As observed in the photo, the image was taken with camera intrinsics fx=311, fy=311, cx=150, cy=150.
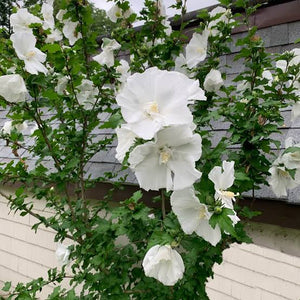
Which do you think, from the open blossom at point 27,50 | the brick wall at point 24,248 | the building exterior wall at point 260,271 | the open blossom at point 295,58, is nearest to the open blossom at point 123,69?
the open blossom at point 27,50

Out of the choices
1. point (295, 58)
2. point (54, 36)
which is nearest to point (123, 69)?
point (54, 36)

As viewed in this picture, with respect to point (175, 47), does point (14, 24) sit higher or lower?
lower

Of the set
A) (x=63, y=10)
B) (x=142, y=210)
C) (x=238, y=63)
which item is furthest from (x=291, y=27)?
(x=142, y=210)

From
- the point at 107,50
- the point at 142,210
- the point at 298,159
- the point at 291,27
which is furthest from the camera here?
the point at 291,27

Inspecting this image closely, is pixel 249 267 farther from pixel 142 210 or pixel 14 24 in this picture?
pixel 14 24

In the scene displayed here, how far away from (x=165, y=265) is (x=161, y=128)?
0.49 meters

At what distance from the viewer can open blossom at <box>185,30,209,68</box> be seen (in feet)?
5.41

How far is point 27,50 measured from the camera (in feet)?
4.20

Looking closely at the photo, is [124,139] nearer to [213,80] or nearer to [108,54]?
[213,80]

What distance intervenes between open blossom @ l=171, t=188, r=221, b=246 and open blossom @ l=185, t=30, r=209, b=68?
915mm

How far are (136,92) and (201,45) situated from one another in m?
0.92

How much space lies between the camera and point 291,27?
220cm

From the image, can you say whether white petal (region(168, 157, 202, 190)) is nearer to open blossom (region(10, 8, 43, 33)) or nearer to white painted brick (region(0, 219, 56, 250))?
open blossom (region(10, 8, 43, 33))

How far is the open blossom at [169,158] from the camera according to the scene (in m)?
0.88
